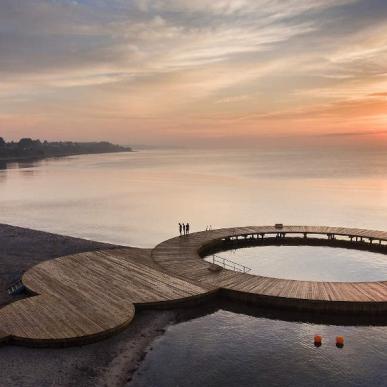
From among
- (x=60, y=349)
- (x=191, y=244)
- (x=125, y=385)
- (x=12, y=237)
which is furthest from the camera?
(x=12, y=237)

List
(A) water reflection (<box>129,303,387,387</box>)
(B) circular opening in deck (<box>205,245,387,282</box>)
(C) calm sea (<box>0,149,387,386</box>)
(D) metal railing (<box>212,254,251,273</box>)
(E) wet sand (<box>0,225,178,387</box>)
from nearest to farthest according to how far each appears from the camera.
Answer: (E) wet sand (<box>0,225,178,387</box>), (A) water reflection (<box>129,303,387,387</box>), (C) calm sea (<box>0,149,387,386</box>), (B) circular opening in deck (<box>205,245,387,282</box>), (D) metal railing (<box>212,254,251,273</box>)

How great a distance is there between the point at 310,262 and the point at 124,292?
21249 millimetres

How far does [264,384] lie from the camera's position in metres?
19.8

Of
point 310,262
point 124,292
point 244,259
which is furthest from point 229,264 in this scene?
point 124,292

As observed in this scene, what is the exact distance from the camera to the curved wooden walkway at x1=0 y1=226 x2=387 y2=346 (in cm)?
2361

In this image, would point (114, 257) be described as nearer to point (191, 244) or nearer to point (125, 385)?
point (191, 244)

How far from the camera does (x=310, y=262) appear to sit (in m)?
42.2

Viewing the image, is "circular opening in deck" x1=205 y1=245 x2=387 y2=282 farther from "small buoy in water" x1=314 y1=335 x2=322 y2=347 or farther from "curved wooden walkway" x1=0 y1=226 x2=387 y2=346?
"small buoy in water" x1=314 y1=335 x2=322 y2=347

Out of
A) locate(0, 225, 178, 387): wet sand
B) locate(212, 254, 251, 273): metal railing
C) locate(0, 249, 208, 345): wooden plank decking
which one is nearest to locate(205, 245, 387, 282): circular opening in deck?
locate(212, 254, 251, 273): metal railing

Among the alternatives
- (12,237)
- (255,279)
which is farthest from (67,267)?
(12,237)

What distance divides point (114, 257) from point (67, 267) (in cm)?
Result: 427

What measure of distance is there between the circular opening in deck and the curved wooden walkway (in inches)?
278

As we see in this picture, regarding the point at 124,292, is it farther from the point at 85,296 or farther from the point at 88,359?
the point at 88,359

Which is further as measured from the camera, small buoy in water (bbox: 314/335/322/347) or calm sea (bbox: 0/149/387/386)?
small buoy in water (bbox: 314/335/322/347)
